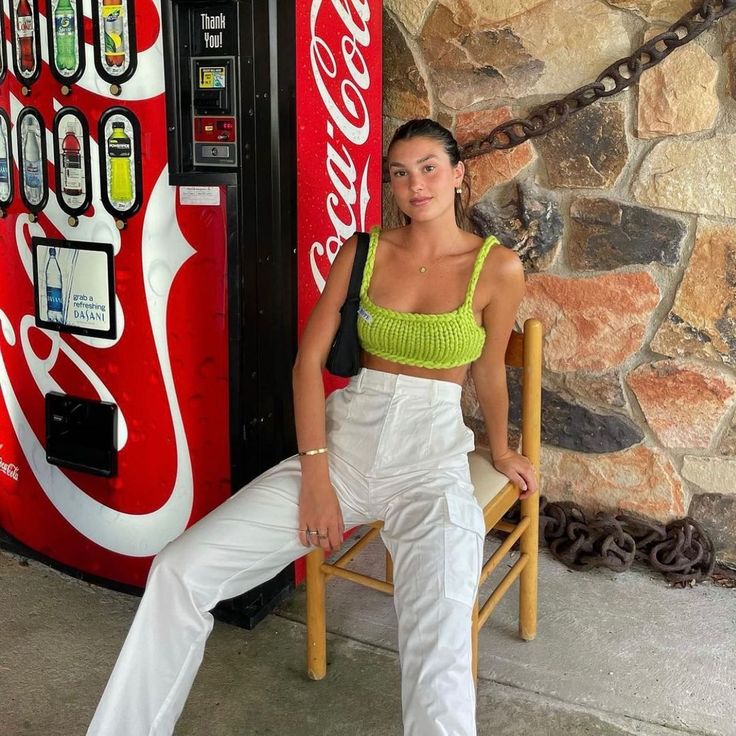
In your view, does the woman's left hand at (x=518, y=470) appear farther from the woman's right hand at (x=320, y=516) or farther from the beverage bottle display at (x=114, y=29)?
the beverage bottle display at (x=114, y=29)

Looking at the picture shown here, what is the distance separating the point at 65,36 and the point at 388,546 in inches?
54.0

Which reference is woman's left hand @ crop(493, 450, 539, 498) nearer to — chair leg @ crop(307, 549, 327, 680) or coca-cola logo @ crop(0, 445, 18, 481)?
chair leg @ crop(307, 549, 327, 680)

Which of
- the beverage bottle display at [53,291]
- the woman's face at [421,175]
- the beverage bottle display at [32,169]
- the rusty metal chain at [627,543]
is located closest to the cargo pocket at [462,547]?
the woman's face at [421,175]

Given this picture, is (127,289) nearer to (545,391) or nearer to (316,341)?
(316,341)

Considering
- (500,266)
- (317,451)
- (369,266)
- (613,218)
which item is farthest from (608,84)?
(317,451)

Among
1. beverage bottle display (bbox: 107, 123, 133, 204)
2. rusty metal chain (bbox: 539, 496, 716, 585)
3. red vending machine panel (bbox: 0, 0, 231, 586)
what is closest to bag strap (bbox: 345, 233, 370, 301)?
red vending machine panel (bbox: 0, 0, 231, 586)

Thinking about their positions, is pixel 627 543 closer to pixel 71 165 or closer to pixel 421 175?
pixel 421 175

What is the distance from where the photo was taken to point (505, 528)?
6.95 feet

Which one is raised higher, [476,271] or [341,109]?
[341,109]

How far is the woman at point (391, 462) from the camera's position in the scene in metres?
1.59

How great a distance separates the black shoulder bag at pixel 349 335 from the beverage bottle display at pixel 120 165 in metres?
0.60

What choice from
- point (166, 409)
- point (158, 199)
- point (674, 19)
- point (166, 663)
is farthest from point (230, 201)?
point (674, 19)

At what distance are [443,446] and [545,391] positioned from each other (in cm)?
93

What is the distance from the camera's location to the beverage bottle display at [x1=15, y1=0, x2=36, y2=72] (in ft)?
6.91
